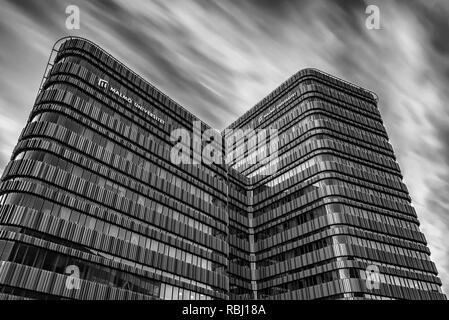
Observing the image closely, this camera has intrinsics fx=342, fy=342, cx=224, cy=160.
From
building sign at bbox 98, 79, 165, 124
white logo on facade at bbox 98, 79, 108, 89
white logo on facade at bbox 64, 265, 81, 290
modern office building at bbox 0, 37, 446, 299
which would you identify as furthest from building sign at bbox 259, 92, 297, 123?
white logo on facade at bbox 64, 265, 81, 290

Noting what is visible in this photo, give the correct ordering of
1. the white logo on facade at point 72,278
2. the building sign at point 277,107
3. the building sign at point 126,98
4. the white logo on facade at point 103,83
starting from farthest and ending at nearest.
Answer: the building sign at point 277,107
the building sign at point 126,98
the white logo on facade at point 103,83
the white logo on facade at point 72,278

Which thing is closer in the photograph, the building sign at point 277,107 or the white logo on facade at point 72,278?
the white logo on facade at point 72,278

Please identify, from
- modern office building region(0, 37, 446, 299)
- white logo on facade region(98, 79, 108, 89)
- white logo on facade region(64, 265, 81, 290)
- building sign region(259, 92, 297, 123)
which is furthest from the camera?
building sign region(259, 92, 297, 123)

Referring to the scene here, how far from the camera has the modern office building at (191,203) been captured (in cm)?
3794

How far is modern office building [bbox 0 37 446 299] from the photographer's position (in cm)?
3794

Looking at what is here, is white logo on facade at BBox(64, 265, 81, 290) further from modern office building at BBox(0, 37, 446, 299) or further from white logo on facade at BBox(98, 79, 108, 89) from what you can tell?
white logo on facade at BBox(98, 79, 108, 89)

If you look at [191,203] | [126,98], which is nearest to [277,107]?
[191,203]

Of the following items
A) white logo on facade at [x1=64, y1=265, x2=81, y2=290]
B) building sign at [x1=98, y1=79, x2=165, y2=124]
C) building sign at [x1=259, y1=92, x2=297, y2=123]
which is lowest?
white logo on facade at [x1=64, y1=265, x2=81, y2=290]

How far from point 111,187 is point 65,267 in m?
12.3

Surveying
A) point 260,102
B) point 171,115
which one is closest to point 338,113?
point 260,102

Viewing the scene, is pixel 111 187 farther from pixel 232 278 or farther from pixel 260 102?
pixel 260 102

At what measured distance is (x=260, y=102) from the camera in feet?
291

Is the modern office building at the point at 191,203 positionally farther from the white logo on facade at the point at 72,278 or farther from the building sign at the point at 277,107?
the building sign at the point at 277,107

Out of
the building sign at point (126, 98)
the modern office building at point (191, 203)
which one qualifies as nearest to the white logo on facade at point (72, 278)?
the modern office building at point (191, 203)
